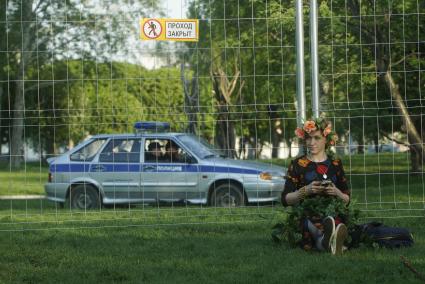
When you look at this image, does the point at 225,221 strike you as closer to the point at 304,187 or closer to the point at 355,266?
the point at 304,187

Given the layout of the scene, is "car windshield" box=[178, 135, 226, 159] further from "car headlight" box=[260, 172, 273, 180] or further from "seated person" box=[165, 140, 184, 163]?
"car headlight" box=[260, 172, 273, 180]

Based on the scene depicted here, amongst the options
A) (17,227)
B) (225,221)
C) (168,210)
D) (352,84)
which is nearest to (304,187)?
(225,221)

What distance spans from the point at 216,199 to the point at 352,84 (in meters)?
6.18

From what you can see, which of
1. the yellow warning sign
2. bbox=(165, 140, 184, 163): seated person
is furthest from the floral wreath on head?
bbox=(165, 140, 184, 163): seated person

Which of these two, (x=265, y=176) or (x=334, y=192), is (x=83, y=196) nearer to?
(x=265, y=176)

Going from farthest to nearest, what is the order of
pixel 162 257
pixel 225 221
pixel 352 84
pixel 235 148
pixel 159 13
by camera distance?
pixel 352 84, pixel 235 148, pixel 159 13, pixel 225 221, pixel 162 257

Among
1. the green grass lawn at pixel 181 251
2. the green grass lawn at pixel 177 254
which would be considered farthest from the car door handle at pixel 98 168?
the green grass lawn at pixel 177 254

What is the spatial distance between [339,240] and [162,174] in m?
7.58

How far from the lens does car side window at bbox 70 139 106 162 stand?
1499 centimetres

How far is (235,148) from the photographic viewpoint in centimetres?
1193

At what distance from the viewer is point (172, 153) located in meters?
14.5

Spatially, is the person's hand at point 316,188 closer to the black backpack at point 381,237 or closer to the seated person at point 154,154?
the black backpack at point 381,237

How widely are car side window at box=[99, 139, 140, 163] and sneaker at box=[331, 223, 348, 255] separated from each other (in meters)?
7.51

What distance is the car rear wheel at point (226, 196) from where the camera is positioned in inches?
555
